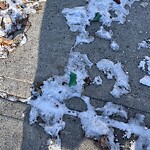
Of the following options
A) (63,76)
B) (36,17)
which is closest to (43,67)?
(63,76)

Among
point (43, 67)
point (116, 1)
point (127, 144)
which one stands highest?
point (116, 1)

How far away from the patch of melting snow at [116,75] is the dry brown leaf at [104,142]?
447mm

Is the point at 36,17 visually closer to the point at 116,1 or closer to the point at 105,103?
the point at 116,1

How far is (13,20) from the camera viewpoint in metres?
3.70

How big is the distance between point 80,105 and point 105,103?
23cm

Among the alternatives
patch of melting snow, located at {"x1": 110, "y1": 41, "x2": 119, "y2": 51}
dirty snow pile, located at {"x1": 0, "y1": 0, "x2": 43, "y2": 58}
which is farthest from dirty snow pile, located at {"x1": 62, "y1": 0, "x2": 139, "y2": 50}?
dirty snow pile, located at {"x1": 0, "y1": 0, "x2": 43, "y2": 58}

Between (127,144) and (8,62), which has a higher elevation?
(8,62)

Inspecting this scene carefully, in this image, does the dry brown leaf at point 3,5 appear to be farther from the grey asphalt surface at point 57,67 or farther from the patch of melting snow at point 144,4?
the patch of melting snow at point 144,4

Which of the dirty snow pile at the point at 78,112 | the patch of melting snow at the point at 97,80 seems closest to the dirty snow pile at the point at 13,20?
the dirty snow pile at the point at 78,112

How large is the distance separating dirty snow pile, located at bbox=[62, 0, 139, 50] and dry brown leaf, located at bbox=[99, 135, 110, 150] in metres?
1.02

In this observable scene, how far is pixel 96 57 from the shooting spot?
3.52m

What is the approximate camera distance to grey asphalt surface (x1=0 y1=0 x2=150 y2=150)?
2.98 metres

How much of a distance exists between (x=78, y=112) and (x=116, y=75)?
555 millimetres

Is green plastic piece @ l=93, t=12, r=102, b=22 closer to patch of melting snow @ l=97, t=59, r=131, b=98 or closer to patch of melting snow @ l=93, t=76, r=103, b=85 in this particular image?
patch of melting snow @ l=97, t=59, r=131, b=98
